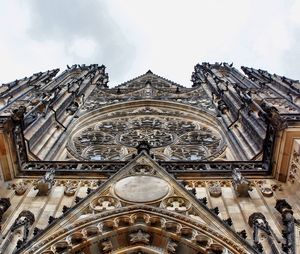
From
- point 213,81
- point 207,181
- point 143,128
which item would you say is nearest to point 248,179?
point 207,181

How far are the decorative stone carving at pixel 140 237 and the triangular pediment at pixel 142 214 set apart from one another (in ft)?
0.28

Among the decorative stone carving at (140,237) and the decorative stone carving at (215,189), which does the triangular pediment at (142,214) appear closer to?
the decorative stone carving at (140,237)

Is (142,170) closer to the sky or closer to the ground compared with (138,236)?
closer to the sky

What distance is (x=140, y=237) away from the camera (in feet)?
30.1

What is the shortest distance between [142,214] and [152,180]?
1.63 metres

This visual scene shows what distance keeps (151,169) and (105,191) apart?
5.42 feet

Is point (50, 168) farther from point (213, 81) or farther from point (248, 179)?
point (213, 81)

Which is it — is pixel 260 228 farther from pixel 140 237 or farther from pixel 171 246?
pixel 140 237

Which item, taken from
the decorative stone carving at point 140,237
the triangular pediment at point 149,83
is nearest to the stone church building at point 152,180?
the decorative stone carving at point 140,237

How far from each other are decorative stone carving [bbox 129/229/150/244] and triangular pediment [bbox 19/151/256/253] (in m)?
0.09

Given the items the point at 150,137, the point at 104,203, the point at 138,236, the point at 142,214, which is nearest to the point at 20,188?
the point at 104,203

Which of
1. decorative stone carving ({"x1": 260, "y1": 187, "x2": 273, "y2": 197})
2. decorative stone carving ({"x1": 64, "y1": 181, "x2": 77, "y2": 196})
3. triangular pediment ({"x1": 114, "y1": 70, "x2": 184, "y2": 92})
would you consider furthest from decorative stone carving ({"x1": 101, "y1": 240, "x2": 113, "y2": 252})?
triangular pediment ({"x1": 114, "y1": 70, "x2": 184, "y2": 92})

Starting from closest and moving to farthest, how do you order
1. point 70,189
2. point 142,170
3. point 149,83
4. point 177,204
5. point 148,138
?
1. point 177,204
2. point 70,189
3. point 142,170
4. point 148,138
5. point 149,83

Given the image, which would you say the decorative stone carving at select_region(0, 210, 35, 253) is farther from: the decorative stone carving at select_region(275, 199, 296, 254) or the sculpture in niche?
the decorative stone carving at select_region(275, 199, 296, 254)
